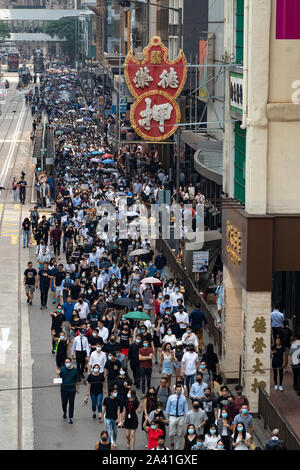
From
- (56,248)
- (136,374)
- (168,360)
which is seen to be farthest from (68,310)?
(56,248)

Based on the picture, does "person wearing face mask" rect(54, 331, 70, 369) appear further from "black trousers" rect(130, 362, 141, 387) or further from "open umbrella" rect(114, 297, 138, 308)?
"open umbrella" rect(114, 297, 138, 308)

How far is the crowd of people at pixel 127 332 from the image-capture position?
22578 millimetres

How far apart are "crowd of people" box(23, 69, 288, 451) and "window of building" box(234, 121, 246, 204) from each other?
320 centimetres

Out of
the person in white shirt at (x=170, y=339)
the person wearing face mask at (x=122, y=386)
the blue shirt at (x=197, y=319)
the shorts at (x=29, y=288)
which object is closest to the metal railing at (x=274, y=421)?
the person in white shirt at (x=170, y=339)

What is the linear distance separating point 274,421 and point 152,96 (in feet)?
38.0

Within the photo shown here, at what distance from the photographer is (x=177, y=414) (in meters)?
22.6

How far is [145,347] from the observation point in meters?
26.3

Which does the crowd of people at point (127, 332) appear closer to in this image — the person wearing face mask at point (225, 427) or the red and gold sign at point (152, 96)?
the person wearing face mask at point (225, 427)

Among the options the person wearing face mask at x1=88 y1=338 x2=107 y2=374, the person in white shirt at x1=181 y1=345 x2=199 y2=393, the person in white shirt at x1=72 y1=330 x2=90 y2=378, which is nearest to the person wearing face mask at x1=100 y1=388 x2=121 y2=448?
the person wearing face mask at x1=88 y1=338 x2=107 y2=374

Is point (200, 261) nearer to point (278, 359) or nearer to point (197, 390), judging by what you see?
point (278, 359)

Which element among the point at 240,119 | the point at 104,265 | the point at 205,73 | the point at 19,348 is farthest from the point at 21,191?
the point at 240,119

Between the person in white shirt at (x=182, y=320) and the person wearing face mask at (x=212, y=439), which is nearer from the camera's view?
the person wearing face mask at (x=212, y=439)

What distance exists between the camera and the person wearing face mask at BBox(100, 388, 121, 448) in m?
22.7

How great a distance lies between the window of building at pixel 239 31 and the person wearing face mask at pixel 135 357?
710 cm
